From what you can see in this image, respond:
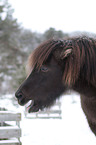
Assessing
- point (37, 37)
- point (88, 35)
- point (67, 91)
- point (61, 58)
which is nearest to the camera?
point (61, 58)

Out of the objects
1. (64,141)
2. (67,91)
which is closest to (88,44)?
(67,91)

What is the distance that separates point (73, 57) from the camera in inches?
80.2

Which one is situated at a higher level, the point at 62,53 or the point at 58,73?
the point at 62,53

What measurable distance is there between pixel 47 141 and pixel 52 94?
4.16 metres

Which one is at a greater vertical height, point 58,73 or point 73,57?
point 73,57

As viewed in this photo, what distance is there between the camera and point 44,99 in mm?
2141

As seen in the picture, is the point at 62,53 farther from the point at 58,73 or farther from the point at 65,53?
the point at 58,73

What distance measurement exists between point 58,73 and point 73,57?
252mm

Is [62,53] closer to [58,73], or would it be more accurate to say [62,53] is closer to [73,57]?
[73,57]

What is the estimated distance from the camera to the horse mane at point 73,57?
2021 mm

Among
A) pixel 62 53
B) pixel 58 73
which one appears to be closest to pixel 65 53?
pixel 62 53

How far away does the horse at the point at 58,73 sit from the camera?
6.68ft

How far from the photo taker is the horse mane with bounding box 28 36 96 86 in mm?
2021

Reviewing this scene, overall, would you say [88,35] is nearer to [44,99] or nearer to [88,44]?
[88,44]
